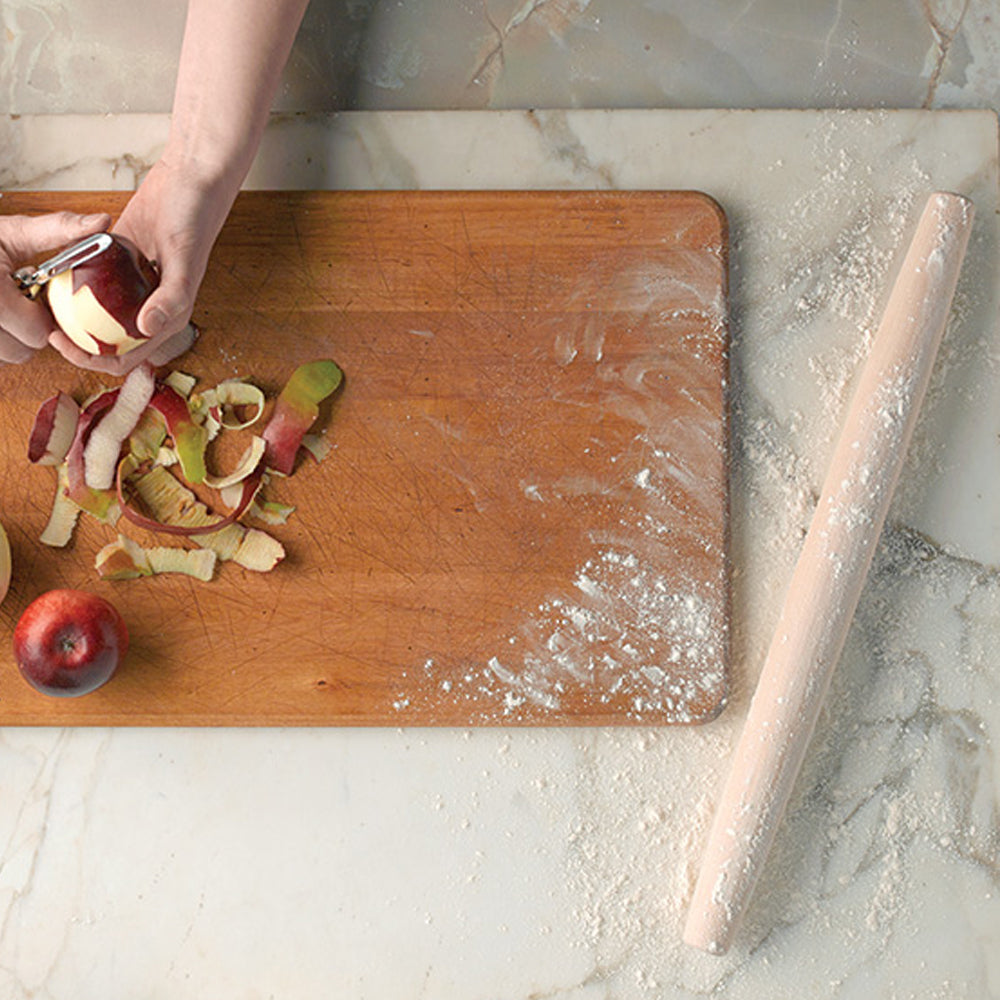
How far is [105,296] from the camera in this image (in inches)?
42.9

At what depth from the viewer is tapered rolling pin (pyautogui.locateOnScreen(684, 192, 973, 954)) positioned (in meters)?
1.17

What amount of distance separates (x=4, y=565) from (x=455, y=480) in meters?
0.54

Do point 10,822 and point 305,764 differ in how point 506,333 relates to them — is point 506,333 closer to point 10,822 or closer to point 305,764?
point 305,764

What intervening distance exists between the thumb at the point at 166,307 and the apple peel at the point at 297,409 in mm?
152

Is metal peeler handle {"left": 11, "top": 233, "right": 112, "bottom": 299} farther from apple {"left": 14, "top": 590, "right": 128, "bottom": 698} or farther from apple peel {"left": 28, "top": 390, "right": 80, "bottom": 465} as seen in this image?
apple {"left": 14, "top": 590, "right": 128, "bottom": 698}

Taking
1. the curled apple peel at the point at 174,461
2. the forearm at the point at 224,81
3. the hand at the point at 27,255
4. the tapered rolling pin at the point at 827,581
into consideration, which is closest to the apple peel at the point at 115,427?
the curled apple peel at the point at 174,461

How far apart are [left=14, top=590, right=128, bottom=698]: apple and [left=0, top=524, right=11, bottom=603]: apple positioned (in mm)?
48

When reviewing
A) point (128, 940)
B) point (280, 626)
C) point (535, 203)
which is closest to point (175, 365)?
point (280, 626)

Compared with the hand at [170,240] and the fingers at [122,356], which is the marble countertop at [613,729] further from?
the fingers at [122,356]

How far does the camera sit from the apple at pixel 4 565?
1210 millimetres

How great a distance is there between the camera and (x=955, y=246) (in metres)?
1.22

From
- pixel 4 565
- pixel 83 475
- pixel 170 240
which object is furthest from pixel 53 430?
pixel 170 240

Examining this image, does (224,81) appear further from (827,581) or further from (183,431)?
(827,581)

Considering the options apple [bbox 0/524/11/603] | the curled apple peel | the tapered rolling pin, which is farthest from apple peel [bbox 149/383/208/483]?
the tapered rolling pin
